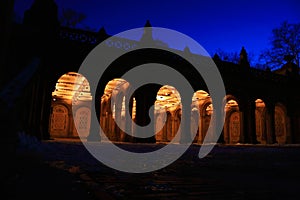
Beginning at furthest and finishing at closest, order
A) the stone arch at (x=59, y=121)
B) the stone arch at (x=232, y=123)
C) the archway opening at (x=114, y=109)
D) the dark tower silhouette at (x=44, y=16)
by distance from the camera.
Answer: the stone arch at (x=232, y=123) < the stone arch at (x=59, y=121) < the archway opening at (x=114, y=109) < the dark tower silhouette at (x=44, y=16)

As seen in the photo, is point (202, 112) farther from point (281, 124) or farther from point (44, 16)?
point (44, 16)

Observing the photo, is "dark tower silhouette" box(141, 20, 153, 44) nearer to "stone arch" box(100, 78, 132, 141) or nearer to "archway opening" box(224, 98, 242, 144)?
"stone arch" box(100, 78, 132, 141)

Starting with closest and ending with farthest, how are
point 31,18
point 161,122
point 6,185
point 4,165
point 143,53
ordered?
point 6,185 → point 4,165 → point 31,18 → point 143,53 → point 161,122

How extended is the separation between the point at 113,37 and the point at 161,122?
56.3ft

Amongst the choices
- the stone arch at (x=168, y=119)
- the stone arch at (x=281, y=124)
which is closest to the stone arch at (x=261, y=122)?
the stone arch at (x=281, y=124)

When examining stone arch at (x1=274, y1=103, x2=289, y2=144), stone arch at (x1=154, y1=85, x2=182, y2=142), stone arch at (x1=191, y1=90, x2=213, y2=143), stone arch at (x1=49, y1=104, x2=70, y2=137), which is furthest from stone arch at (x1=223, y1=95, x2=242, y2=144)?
stone arch at (x1=49, y1=104, x2=70, y2=137)

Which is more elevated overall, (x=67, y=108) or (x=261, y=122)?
(x=67, y=108)

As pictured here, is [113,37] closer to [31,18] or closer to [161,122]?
[31,18]

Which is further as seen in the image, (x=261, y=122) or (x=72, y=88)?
(x=261, y=122)

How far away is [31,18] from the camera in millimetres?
14109

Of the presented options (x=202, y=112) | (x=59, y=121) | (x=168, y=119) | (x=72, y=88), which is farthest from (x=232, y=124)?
(x=59, y=121)

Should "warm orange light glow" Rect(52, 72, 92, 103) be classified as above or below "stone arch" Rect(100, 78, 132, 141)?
above

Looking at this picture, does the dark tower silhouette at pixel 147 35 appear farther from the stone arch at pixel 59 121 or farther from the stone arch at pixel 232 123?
the stone arch at pixel 232 123

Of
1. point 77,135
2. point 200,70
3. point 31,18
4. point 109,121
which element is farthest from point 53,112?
Result: point 200,70
